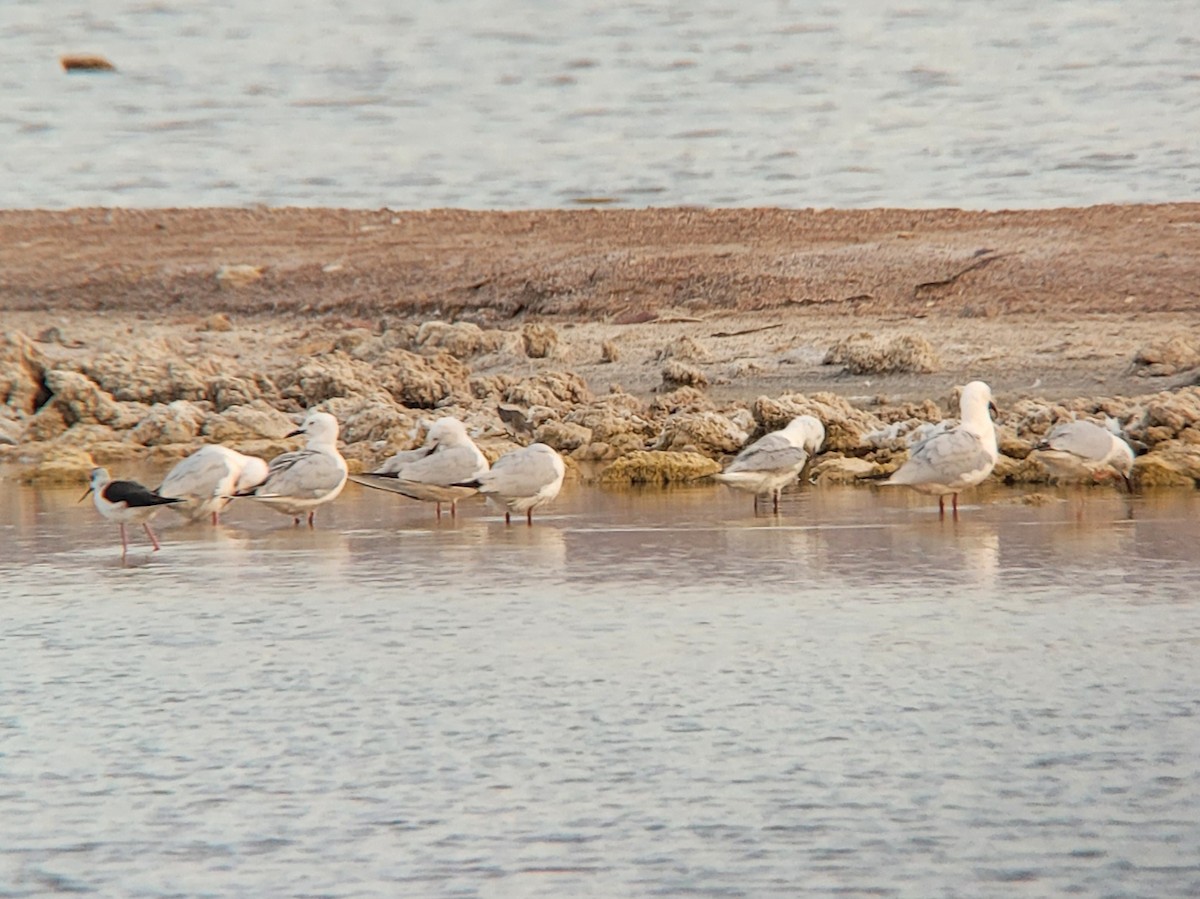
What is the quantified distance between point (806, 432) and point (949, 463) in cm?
149

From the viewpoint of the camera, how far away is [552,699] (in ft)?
22.0

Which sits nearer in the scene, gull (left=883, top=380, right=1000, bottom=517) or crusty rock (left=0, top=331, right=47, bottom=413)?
gull (left=883, top=380, right=1000, bottom=517)

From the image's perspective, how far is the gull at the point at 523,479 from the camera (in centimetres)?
1170

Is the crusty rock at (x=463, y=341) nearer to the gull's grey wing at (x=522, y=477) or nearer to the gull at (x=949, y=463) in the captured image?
the gull's grey wing at (x=522, y=477)

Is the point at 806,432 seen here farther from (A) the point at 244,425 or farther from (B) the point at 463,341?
(B) the point at 463,341

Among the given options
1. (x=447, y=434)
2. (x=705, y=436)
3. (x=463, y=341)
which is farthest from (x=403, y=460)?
(x=463, y=341)

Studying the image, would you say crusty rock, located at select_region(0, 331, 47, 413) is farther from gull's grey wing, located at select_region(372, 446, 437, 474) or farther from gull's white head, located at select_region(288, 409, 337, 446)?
gull's grey wing, located at select_region(372, 446, 437, 474)

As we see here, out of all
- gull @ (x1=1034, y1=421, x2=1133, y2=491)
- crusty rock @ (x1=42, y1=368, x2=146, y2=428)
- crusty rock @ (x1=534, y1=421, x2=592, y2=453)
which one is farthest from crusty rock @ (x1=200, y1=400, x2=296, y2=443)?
gull @ (x1=1034, y1=421, x2=1133, y2=491)

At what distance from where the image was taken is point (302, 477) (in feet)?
39.1

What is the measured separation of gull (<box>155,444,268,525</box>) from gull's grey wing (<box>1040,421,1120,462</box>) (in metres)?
4.88

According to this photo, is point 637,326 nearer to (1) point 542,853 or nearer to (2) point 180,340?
(2) point 180,340

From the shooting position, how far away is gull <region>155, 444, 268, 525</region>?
11.8m

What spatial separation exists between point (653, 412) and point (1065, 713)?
9.58 m

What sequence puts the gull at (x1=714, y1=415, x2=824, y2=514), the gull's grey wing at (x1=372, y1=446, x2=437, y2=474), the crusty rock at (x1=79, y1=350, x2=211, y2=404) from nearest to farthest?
the gull at (x1=714, y1=415, x2=824, y2=514) < the gull's grey wing at (x1=372, y1=446, x2=437, y2=474) < the crusty rock at (x1=79, y1=350, x2=211, y2=404)
